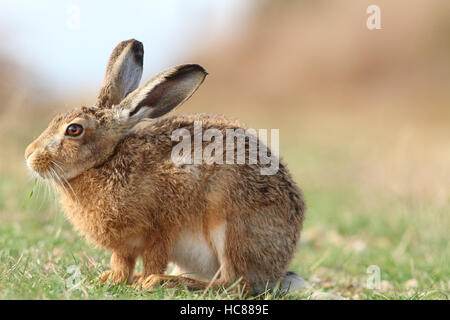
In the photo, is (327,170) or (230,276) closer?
(230,276)

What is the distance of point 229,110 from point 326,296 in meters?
18.4

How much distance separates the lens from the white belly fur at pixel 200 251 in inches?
188

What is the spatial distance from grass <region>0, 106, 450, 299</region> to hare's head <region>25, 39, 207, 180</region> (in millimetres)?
545

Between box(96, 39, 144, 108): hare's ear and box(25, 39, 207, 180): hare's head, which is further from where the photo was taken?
box(96, 39, 144, 108): hare's ear

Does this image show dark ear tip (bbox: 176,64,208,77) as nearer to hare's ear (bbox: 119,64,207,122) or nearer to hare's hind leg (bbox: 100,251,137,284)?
hare's ear (bbox: 119,64,207,122)

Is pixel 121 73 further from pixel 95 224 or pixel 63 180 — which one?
pixel 95 224

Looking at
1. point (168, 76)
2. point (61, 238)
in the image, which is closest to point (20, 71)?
point (61, 238)

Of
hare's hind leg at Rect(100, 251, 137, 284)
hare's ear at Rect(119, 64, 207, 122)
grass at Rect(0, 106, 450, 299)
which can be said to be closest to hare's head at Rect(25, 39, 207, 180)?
hare's ear at Rect(119, 64, 207, 122)

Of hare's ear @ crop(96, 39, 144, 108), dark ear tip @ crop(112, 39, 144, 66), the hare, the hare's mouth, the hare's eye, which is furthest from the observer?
dark ear tip @ crop(112, 39, 144, 66)

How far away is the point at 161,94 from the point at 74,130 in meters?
0.77

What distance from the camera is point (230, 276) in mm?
4859

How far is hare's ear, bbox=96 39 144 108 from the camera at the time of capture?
5438 mm
